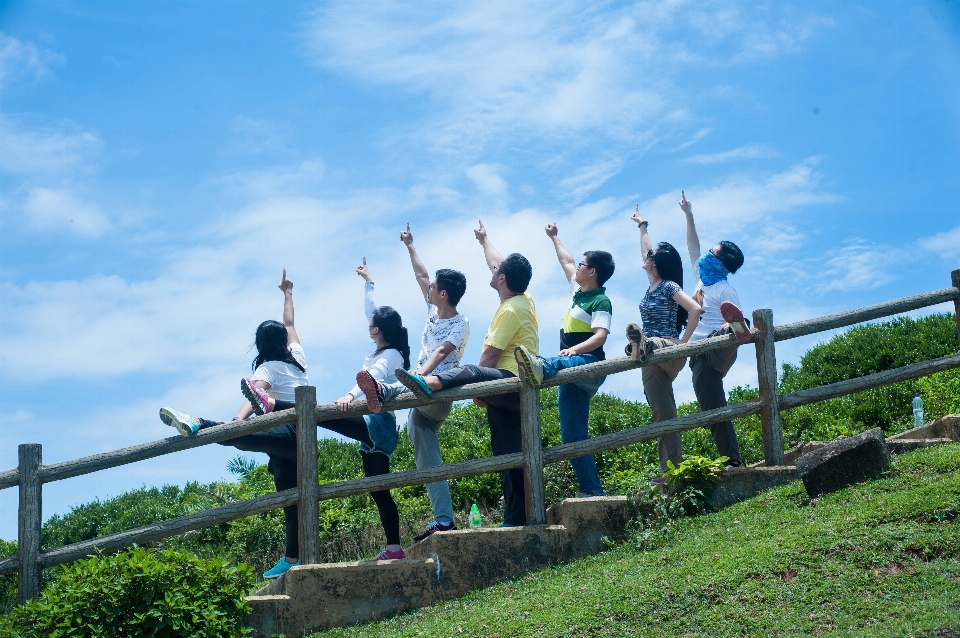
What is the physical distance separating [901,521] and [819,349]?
9.30 meters

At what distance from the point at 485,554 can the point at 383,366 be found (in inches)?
65.6

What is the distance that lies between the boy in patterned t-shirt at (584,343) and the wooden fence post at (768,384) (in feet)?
4.29

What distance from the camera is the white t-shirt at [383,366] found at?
25.5ft

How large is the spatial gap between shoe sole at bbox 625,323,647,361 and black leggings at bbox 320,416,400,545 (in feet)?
7.05

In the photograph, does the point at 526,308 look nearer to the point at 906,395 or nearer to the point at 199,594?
the point at 199,594

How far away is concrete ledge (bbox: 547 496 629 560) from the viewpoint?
7.71m

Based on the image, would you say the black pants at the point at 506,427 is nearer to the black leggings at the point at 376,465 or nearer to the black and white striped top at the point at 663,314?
the black leggings at the point at 376,465

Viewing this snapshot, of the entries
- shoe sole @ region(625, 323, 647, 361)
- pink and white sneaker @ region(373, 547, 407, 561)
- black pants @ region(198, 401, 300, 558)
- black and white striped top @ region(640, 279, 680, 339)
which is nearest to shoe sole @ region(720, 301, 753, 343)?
black and white striped top @ region(640, 279, 680, 339)

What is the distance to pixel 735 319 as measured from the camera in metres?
8.15

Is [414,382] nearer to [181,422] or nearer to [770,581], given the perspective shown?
[181,422]

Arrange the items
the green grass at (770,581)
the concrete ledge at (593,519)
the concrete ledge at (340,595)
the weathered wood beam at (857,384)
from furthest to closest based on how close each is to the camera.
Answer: the weathered wood beam at (857,384), the concrete ledge at (593,519), the concrete ledge at (340,595), the green grass at (770,581)

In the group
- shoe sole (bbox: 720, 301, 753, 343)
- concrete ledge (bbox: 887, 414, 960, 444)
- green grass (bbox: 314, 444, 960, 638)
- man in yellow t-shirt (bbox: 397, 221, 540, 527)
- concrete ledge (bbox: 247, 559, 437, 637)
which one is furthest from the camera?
concrete ledge (bbox: 887, 414, 960, 444)

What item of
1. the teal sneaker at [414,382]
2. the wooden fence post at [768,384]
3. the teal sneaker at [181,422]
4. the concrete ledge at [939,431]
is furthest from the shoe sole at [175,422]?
the concrete ledge at [939,431]

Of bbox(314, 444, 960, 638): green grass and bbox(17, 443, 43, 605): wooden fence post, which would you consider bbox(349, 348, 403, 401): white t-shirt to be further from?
bbox(17, 443, 43, 605): wooden fence post
